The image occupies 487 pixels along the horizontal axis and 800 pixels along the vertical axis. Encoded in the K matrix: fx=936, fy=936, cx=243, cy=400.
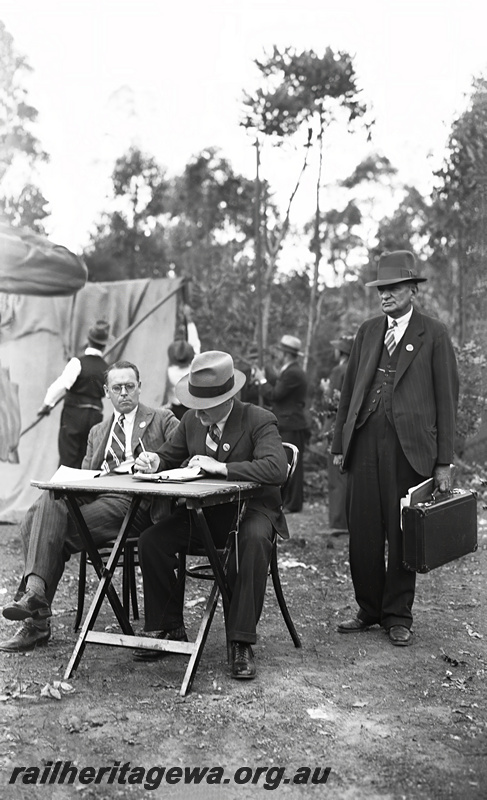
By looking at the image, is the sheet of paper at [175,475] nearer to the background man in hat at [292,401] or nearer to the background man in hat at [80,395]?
the background man in hat at [80,395]

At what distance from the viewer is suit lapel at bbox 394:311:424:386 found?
194 inches

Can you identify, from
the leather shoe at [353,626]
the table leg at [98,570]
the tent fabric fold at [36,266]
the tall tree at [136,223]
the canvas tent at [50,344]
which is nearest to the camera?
the table leg at [98,570]

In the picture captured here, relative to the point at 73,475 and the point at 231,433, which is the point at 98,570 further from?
the point at 231,433

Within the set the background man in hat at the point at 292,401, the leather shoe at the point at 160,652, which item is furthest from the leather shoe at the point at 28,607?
the background man in hat at the point at 292,401

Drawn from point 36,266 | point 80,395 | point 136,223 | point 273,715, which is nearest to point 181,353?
point 80,395

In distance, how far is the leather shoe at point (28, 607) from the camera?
14.4ft

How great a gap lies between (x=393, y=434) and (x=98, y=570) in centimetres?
168

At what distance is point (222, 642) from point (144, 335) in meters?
5.14

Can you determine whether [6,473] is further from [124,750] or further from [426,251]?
[426,251]

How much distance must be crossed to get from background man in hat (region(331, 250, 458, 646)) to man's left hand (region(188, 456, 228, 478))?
1.01 meters

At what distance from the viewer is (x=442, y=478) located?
490cm

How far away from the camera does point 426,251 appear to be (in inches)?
833

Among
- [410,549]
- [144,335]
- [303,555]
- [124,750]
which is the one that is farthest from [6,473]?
[124,750]

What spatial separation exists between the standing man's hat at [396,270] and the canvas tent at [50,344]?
183 inches
